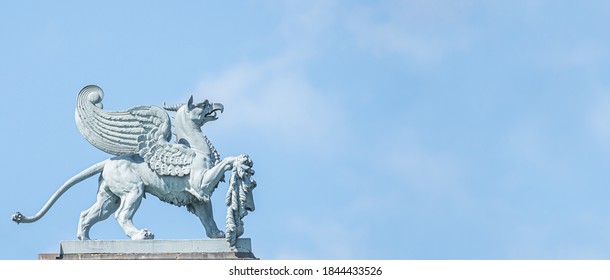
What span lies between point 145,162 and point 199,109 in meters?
1.62

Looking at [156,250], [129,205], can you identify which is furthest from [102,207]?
[156,250]

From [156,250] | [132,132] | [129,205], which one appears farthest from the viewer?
[132,132]

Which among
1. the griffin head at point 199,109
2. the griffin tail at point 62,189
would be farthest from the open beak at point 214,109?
the griffin tail at point 62,189

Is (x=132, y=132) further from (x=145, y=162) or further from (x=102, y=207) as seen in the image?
(x=102, y=207)

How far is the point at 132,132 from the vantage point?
4844 centimetres

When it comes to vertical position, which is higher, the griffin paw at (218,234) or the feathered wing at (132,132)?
the feathered wing at (132,132)

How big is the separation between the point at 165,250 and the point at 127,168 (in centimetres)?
211

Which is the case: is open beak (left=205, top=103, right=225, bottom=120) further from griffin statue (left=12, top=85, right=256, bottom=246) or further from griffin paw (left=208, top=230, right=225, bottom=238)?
griffin paw (left=208, top=230, right=225, bottom=238)

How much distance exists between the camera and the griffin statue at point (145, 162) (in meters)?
48.0

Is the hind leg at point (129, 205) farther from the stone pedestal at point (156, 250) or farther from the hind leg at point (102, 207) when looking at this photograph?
the stone pedestal at point (156, 250)

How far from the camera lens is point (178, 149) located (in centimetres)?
4822

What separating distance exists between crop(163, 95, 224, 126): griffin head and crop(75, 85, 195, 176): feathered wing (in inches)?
13.6
